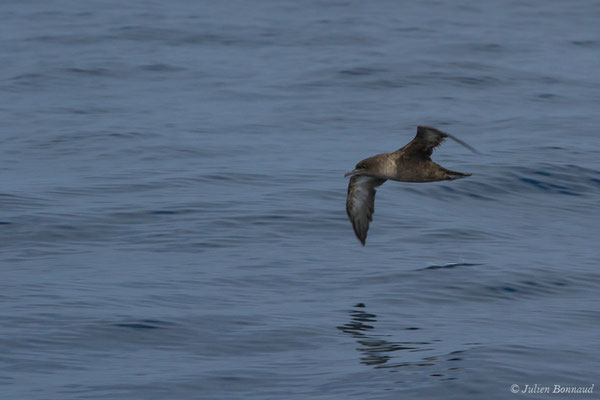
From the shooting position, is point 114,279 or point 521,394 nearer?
point 521,394

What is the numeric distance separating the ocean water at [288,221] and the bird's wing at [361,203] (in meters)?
0.61

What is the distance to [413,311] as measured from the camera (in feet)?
42.5

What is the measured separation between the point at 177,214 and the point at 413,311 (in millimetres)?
5121

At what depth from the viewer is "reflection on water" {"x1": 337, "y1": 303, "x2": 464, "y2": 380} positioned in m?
11.0

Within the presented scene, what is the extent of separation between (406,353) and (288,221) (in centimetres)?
541

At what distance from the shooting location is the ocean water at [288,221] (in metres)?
11.2

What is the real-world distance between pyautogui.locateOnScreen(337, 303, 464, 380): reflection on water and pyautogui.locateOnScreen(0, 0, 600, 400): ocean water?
0.12ft

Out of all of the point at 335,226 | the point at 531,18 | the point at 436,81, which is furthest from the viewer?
the point at 531,18

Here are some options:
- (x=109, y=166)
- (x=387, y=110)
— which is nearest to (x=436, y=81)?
(x=387, y=110)

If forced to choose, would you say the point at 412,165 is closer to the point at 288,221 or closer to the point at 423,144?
the point at 423,144

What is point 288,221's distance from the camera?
653 inches

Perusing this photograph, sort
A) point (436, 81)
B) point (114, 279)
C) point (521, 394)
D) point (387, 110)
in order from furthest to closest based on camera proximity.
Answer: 1. point (436, 81)
2. point (387, 110)
3. point (114, 279)
4. point (521, 394)

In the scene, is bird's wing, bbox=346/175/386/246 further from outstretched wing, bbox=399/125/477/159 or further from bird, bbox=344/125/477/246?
outstretched wing, bbox=399/125/477/159

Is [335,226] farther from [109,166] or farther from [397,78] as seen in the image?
[397,78]
